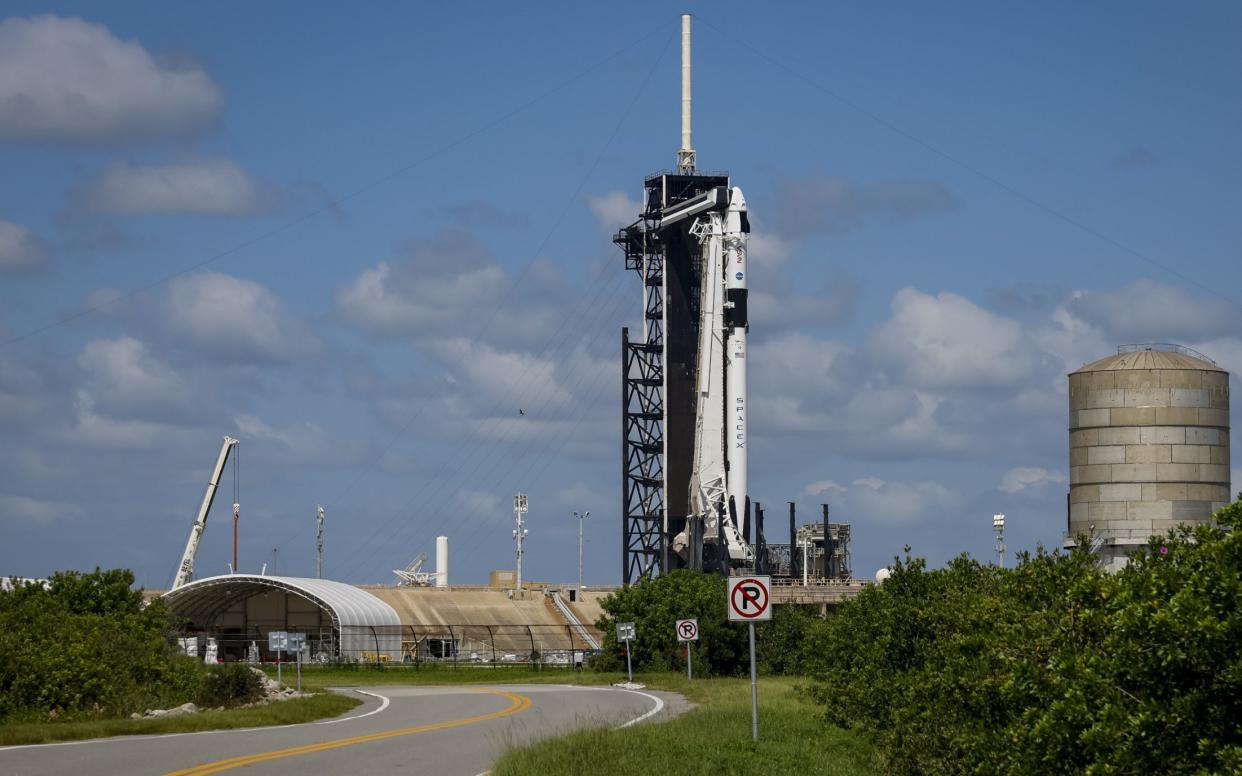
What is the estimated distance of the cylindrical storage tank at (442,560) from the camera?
396ft

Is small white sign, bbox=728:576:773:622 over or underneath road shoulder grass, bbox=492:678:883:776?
over

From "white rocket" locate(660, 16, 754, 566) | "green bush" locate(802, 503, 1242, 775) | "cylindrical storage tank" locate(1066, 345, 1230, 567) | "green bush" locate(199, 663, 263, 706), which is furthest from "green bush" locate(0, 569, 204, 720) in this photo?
"white rocket" locate(660, 16, 754, 566)

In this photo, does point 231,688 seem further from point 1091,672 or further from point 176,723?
point 1091,672

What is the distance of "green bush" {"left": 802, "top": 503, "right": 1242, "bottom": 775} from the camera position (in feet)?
35.7

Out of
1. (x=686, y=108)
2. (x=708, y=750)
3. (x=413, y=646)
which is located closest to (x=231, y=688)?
(x=708, y=750)

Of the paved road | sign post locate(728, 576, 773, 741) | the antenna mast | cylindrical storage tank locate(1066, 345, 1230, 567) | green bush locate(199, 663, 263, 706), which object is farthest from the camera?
the antenna mast

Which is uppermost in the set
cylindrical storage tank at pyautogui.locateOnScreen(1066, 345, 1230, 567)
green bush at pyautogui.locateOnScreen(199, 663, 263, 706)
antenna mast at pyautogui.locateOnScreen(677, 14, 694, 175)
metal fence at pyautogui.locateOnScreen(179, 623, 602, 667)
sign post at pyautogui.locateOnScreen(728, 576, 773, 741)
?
antenna mast at pyautogui.locateOnScreen(677, 14, 694, 175)

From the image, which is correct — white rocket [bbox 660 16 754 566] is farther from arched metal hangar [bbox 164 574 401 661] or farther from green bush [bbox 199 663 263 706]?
green bush [bbox 199 663 263 706]

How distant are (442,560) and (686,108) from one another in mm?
43377

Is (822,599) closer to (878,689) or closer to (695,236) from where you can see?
(695,236)

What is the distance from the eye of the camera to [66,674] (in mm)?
33312

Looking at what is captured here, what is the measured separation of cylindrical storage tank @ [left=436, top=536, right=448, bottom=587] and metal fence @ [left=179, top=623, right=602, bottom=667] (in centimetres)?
→ 1758

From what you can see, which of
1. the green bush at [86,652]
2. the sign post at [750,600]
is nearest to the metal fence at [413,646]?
the green bush at [86,652]

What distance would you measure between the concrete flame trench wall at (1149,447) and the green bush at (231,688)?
122 feet
